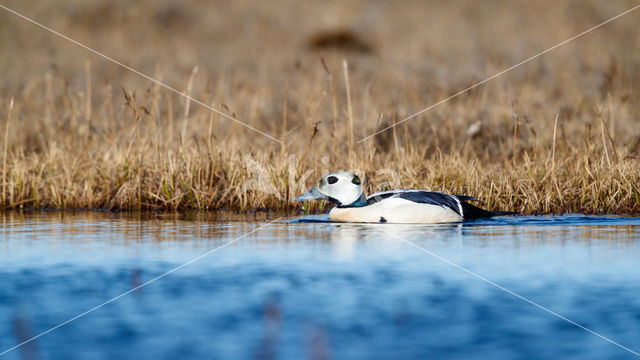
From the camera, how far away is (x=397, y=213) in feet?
32.0

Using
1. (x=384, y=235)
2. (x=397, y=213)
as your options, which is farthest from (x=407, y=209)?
(x=384, y=235)

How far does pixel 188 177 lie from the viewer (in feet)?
36.8

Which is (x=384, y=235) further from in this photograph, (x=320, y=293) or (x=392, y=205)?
(x=320, y=293)

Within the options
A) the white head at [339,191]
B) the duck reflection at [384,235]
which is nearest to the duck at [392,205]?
the white head at [339,191]

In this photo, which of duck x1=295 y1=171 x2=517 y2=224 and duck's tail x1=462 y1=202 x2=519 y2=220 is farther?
duck's tail x1=462 y1=202 x2=519 y2=220

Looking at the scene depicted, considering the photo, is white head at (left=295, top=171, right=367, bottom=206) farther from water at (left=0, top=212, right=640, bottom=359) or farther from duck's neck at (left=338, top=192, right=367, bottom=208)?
water at (left=0, top=212, right=640, bottom=359)

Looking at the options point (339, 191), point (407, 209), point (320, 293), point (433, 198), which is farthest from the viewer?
point (339, 191)

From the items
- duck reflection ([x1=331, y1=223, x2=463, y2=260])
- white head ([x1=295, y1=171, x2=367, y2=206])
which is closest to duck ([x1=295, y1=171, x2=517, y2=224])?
white head ([x1=295, y1=171, x2=367, y2=206])

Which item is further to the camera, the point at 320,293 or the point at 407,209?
the point at 407,209

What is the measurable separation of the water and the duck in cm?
54

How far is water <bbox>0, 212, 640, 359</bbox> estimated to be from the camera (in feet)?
14.4

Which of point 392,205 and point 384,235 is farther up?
point 392,205

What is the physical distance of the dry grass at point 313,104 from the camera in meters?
11.2

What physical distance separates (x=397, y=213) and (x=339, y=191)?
2.46ft
